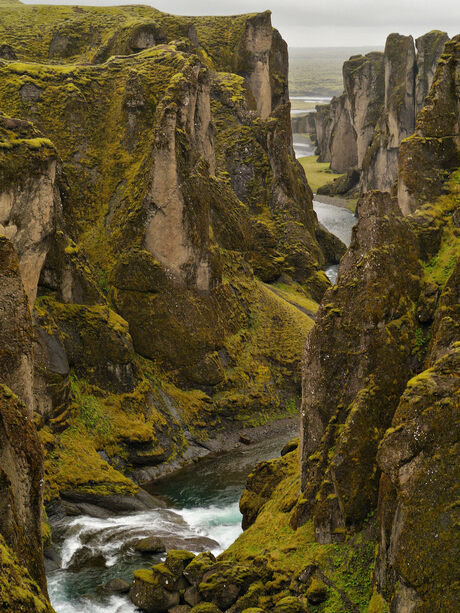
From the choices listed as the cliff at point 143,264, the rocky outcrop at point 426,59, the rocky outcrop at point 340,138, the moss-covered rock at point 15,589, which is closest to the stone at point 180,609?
the moss-covered rock at point 15,589

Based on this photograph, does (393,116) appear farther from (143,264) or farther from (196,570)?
(196,570)

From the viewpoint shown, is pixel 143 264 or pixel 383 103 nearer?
pixel 143 264

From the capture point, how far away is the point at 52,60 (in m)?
75.4

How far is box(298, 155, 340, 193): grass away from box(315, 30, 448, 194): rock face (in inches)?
152

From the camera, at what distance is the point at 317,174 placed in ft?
481

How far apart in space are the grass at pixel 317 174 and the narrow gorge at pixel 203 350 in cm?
5307

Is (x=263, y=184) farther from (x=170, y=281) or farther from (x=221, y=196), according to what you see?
(x=170, y=281)

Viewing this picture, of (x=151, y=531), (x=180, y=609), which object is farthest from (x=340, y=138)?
(x=180, y=609)

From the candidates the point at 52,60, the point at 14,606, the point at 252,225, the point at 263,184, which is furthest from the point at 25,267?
the point at 52,60

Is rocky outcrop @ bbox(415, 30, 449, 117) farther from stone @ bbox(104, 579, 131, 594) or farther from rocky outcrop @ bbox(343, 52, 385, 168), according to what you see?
stone @ bbox(104, 579, 131, 594)

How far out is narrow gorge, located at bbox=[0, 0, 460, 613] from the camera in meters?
19.9

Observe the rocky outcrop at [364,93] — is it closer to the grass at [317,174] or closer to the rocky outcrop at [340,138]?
the rocky outcrop at [340,138]

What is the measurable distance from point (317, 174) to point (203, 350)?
101072mm

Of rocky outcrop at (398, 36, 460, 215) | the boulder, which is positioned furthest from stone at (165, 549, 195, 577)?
rocky outcrop at (398, 36, 460, 215)
